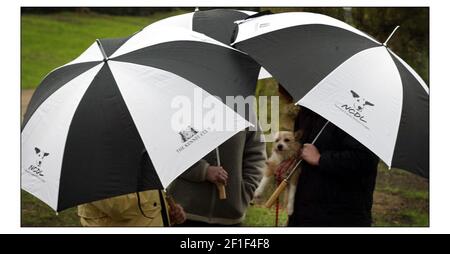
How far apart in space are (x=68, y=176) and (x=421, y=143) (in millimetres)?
2448

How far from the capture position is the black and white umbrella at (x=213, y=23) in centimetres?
529

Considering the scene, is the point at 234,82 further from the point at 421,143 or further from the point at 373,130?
the point at 421,143

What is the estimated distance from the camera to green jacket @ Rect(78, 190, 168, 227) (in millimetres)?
4613

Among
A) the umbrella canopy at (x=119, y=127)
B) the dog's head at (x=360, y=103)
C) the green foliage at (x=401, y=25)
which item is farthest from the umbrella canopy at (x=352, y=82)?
Result: the green foliage at (x=401, y=25)

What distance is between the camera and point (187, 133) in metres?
4.27

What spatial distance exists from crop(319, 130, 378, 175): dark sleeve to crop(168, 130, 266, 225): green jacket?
3.09 ft

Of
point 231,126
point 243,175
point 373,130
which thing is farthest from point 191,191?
point 373,130

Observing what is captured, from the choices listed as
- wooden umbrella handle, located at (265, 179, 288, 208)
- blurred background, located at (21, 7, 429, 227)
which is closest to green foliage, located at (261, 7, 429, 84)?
blurred background, located at (21, 7, 429, 227)

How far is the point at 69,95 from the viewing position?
4441 millimetres

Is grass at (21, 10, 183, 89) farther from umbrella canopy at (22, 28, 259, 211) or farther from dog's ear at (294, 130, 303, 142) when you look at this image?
umbrella canopy at (22, 28, 259, 211)

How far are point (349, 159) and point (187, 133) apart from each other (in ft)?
4.08

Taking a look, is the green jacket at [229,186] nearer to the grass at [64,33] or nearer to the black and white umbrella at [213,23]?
the black and white umbrella at [213,23]

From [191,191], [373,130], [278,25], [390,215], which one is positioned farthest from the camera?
[390,215]

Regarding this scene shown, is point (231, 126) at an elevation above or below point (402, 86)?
below
